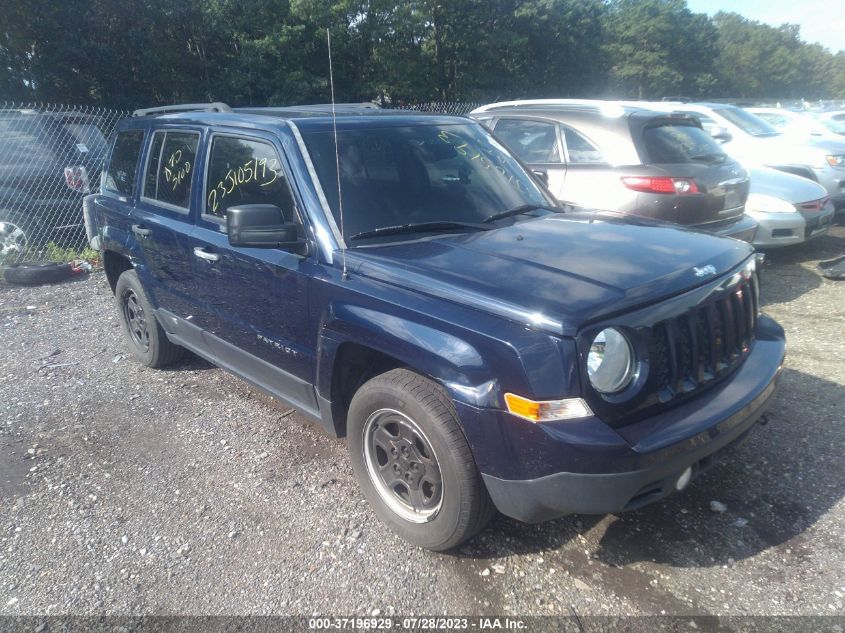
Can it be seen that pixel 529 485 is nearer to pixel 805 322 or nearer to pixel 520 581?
pixel 520 581

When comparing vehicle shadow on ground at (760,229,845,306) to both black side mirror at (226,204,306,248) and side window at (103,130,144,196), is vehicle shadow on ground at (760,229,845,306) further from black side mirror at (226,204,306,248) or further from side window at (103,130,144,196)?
side window at (103,130,144,196)

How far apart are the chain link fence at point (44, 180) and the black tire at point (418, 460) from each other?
7662 mm

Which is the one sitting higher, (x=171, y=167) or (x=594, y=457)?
(x=171, y=167)

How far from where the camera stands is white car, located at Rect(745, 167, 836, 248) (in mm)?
7160

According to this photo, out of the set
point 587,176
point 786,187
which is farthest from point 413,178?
point 786,187

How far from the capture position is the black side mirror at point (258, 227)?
10.1 ft

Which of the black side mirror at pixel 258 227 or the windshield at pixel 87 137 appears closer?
the black side mirror at pixel 258 227

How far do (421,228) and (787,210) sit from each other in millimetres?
5654

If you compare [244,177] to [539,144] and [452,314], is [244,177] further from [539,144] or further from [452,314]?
[539,144]

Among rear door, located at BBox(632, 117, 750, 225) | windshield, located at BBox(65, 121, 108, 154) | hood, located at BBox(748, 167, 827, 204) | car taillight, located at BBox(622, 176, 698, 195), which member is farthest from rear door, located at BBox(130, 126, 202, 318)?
hood, located at BBox(748, 167, 827, 204)

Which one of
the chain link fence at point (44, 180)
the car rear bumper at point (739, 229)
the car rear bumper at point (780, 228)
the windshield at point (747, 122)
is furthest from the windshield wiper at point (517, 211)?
the windshield at point (747, 122)

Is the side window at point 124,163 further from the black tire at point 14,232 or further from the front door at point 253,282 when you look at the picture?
the black tire at point 14,232

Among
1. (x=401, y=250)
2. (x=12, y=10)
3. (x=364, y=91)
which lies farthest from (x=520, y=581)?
(x=364, y=91)

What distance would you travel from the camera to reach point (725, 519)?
312cm
